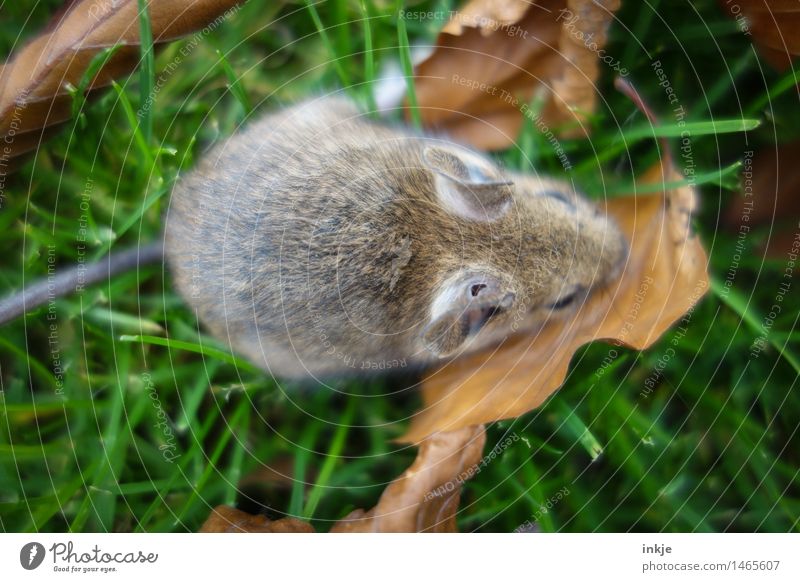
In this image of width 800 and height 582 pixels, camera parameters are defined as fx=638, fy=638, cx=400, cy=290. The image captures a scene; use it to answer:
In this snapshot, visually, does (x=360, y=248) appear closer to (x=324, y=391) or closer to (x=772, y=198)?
(x=324, y=391)

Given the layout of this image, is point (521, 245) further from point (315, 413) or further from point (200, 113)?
point (200, 113)

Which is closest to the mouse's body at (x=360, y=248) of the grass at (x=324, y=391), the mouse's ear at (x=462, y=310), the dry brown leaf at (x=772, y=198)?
the mouse's ear at (x=462, y=310)

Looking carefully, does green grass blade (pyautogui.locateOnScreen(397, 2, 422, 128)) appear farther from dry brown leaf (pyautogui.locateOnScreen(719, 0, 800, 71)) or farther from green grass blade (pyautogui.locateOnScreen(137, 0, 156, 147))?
dry brown leaf (pyautogui.locateOnScreen(719, 0, 800, 71))

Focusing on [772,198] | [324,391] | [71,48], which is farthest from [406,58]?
[772,198]

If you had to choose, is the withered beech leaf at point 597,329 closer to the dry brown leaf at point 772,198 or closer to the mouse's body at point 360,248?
the mouse's body at point 360,248

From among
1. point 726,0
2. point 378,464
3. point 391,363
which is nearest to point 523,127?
point 726,0
